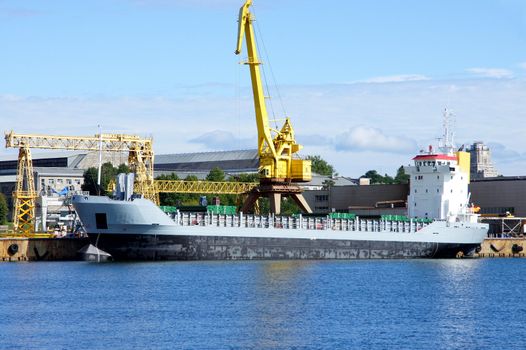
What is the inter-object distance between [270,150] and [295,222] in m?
8.57

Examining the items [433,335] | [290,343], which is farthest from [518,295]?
[290,343]

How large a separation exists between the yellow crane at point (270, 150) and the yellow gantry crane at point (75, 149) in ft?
35.4

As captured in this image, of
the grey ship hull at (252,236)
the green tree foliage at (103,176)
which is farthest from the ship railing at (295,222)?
the green tree foliage at (103,176)

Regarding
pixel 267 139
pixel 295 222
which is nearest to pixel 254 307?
pixel 295 222

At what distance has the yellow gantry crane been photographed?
90.1 meters

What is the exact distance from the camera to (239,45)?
91.5 metres

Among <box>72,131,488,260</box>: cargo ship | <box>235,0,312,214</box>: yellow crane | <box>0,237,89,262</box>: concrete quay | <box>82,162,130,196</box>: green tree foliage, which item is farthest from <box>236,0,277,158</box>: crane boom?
<box>82,162,130,196</box>: green tree foliage

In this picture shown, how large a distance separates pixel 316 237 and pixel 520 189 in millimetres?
38239

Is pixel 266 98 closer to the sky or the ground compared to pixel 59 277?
closer to the sky

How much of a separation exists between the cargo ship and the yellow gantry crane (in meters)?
12.7

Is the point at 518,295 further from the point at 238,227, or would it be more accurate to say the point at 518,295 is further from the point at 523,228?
the point at 523,228

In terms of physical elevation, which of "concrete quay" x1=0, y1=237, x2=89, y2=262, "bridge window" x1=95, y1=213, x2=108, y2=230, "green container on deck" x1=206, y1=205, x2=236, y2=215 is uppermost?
"green container on deck" x1=206, y1=205, x2=236, y2=215

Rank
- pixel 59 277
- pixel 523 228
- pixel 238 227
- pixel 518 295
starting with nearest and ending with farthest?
pixel 518 295 < pixel 59 277 < pixel 238 227 < pixel 523 228

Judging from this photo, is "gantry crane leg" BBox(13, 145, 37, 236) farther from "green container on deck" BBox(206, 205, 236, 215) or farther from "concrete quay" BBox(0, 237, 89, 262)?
"green container on deck" BBox(206, 205, 236, 215)
